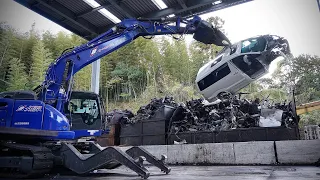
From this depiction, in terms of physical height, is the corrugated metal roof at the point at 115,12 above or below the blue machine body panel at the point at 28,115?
above

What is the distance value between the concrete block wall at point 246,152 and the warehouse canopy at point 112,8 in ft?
13.8

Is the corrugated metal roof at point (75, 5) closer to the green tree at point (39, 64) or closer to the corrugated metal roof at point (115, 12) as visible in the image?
the corrugated metal roof at point (115, 12)

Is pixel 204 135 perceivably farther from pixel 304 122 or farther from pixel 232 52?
pixel 304 122

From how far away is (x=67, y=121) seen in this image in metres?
3.82

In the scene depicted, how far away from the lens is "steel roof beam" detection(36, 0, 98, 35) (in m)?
7.03

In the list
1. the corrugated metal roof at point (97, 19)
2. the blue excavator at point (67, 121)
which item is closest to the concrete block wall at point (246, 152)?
the blue excavator at point (67, 121)

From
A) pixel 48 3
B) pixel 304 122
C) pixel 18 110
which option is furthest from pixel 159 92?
pixel 18 110

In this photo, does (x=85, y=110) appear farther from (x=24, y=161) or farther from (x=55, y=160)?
(x=24, y=161)

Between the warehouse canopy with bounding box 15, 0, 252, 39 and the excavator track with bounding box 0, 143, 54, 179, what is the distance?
199 inches

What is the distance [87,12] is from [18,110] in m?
4.93

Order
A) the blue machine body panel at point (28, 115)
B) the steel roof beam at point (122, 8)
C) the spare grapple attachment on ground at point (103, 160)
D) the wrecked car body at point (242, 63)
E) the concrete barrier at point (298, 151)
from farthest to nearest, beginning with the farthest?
the steel roof beam at point (122, 8), the wrecked car body at point (242, 63), the concrete barrier at point (298, 151), the blue machine body panel at point (28, 115), the spare grapple attachment on ground at point (103, 160)

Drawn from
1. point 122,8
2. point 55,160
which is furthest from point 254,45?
point 55,160

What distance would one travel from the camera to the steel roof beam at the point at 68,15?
23.1ft

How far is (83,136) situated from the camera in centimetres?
473
